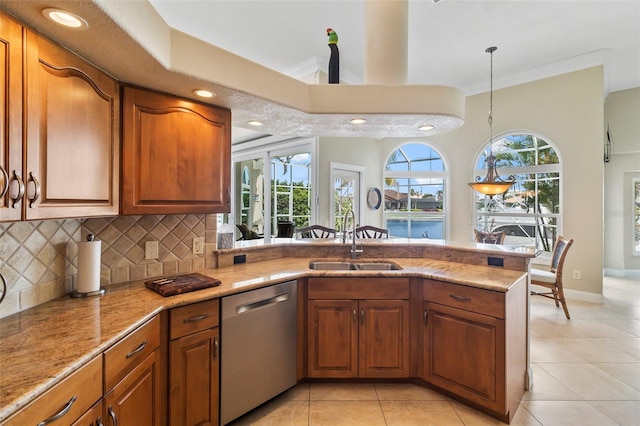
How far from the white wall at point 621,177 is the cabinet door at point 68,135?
7.95m

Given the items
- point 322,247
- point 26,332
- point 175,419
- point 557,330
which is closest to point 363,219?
point 322,247

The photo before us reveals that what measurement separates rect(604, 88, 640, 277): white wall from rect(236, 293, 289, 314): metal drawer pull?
716 cm

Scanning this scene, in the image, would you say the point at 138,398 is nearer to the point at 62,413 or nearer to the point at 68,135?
the point at 62,413

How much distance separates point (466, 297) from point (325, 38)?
133 inches

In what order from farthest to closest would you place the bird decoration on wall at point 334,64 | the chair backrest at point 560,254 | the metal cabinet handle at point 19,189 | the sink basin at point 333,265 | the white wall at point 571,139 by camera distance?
the white wall at point 571,139, the chair backrest at point 560,254, the sink basin at point 333,265, the bird decoration on wall at point 334,64, the metal cabinet handle at point 19,189

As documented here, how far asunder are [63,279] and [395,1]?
10.0 feet

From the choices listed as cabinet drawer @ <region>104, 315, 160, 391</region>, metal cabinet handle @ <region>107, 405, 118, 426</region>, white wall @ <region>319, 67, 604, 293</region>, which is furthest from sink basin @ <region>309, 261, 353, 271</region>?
white wall @ <region>319, 67, 604, 293</region>

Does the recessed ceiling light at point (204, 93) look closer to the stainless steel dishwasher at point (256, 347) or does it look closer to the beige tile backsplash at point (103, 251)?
the beige tile backsplash at point (103, 251)

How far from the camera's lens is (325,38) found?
3.76 meters

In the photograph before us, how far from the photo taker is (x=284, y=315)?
2.12 metres

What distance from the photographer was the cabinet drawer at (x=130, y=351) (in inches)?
45.8

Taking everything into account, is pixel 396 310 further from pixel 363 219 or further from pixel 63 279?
pixel 363 219

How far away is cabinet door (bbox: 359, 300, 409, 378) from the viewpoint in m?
2.27

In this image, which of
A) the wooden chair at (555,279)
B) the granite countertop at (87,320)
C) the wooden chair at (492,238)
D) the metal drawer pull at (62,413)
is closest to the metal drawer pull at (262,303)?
the granite countertop at (87,320)
